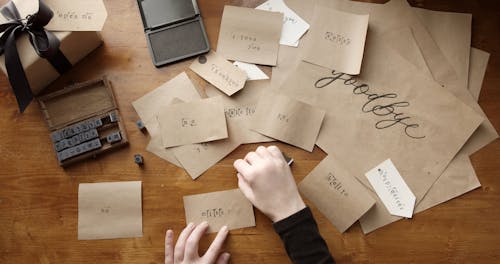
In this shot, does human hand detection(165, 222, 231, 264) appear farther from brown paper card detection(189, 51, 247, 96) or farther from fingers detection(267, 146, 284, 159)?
brown paper card detection(189, 51, 247, 96)

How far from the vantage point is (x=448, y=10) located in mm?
852

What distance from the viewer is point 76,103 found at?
0.83 meters

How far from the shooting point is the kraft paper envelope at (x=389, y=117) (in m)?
0.79

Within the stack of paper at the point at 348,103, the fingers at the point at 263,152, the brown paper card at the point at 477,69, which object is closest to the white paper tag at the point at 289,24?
the stack of paper at the point at 348,103

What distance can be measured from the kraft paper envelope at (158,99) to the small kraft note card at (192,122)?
0.5 inches

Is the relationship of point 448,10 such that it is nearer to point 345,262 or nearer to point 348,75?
point 348,75

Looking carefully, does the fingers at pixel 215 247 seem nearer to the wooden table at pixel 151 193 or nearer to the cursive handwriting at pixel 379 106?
the wooden table at pixel 151 193

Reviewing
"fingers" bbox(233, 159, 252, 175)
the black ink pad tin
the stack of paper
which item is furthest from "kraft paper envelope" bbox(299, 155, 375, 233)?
the black ink pad tin

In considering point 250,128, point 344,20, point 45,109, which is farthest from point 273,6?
point 45,109

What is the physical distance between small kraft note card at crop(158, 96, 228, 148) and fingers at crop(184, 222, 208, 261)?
16 cm

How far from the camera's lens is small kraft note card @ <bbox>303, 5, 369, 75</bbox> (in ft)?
2.71

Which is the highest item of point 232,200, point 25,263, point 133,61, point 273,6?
point 273,6

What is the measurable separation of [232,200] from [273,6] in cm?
39

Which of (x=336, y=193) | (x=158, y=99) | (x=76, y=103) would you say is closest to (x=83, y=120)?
(x=76, y=103)
